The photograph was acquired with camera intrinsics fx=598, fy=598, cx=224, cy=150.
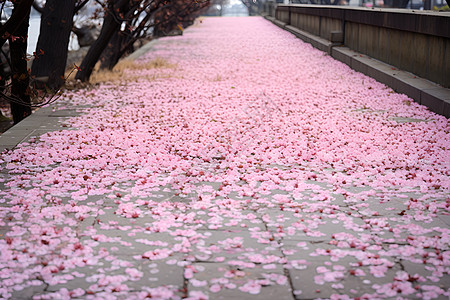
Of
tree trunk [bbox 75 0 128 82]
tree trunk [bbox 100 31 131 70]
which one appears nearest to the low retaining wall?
tree trunk [bbox 75 0 128 82]

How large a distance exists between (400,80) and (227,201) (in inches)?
266

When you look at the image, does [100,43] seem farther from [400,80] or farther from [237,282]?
[237,282]

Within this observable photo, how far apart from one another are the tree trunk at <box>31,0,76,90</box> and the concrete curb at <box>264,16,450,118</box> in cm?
656

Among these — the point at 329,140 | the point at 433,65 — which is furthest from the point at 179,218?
the point at 433,65

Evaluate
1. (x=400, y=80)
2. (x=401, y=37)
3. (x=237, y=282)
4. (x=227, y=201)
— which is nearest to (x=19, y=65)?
(x=227, y=201)

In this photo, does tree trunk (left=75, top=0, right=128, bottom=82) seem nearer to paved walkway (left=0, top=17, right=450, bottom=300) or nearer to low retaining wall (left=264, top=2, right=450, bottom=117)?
paved walkway (left=0, top=17, right=450, bottom=300)

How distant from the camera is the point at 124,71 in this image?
1583 cm

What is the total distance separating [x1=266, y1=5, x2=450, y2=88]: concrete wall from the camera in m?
10.1

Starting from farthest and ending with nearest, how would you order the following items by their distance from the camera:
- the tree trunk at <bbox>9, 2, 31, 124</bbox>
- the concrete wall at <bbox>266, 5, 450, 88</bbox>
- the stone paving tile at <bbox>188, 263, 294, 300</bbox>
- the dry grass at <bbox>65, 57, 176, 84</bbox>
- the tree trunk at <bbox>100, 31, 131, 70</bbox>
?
1. the tree trunk at <bbox>100, 31, 131, 70</bbox>
2. the dry grass at <bbox>65, 57, 176, 84</bbox>
3. the concrete wall at <bbox>266, 5, 450, 88</bbox>
4. the tree trunk at <bbox>9, 2, 31, 124</bbox>
5. the stone paving tile at <bbox>188, 263, 294, 300</bbox>

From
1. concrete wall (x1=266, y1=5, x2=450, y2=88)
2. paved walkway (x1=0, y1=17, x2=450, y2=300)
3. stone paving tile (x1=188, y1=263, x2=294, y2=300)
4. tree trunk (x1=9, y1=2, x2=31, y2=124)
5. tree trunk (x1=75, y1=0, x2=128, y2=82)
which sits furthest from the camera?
tree trunk (x1=75, y1=0, x2=128, y2=82)

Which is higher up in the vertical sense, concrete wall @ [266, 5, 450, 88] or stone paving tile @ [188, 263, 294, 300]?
concrete wall @ [266, 5, 450, 88]

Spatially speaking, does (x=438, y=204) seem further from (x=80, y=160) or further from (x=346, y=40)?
(x=346, y=40)

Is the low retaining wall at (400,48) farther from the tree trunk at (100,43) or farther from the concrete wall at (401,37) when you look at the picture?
the tree trunk at (100,43)

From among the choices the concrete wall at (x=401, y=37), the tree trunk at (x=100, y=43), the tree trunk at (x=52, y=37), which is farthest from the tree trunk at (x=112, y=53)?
the concrete wall at (x=401, y=37)
